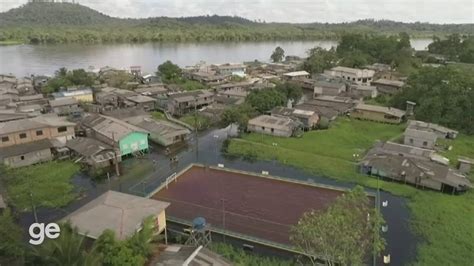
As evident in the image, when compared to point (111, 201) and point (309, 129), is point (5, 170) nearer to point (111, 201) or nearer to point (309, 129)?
point (111, 201)

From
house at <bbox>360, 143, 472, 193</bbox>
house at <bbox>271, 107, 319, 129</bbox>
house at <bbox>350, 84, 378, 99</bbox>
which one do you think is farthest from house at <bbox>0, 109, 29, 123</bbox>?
house at <bbox>350, 84, 378, 99</bbox>

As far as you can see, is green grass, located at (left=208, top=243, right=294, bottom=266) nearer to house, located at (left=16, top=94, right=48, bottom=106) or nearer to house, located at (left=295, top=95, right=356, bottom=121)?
house, located at (left=295, top=95, right=356, bottom=121)

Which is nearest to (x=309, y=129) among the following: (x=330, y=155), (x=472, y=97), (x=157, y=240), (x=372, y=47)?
(x=330, y=155)

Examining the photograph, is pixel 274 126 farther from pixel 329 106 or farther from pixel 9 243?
pixel 9 243

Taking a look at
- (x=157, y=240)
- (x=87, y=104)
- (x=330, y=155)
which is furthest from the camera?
(x=87, y=104)

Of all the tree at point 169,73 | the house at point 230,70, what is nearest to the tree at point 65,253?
the tree at point 169,73

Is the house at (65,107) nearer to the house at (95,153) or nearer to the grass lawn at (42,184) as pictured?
the house at (95,153)
